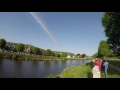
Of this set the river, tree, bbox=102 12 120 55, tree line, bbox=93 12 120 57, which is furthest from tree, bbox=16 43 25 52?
tree, bbox=102 12 120 55

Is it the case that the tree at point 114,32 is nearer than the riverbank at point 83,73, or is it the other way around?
the riverbank at point 83,73

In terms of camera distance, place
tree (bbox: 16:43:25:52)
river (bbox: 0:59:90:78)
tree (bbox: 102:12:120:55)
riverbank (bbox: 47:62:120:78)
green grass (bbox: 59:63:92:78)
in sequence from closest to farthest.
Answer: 1. riverbank (bbox: 47:62:120:78)
2. green grass (bbox: 59:63:92:78)
3. tree (bbox: 102:12:120:55)
4. river (bbox: 0:59:90:78)
5. tree (bbox: 16:43:25:52)

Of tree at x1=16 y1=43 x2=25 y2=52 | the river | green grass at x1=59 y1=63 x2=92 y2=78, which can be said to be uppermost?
tree at x1=16 y1=43 x2=25 y2=52

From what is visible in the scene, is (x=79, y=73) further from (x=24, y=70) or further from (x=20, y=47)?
(x=20, y=47)

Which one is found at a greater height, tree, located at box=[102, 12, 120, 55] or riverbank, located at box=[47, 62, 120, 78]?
tree, located at box=[102, 12, 120, 55]

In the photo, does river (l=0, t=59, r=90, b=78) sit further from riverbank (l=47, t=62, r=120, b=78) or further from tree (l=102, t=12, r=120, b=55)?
tree (l=102, t=12, r=120, b=55)

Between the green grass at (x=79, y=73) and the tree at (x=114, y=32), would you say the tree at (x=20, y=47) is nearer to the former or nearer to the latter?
the green grass at (x=79, y=73)

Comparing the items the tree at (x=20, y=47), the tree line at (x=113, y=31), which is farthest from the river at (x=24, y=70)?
the tree line at (x=113, y=31)

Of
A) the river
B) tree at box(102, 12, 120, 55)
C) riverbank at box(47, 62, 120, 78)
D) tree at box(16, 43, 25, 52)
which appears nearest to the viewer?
riverbank at box(47, 62, 120, 78)
